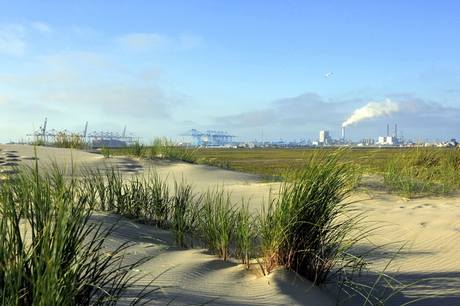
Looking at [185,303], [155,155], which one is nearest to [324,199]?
[185,303]

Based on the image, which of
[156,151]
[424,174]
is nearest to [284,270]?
[424,174]

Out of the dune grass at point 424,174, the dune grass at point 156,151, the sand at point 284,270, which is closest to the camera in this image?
the sand at point 284,270

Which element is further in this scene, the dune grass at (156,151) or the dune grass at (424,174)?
the dune grass at (156,151)

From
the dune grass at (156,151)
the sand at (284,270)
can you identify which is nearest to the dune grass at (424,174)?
the sand at (284,270)

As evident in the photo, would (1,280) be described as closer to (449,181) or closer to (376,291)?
(376,291)

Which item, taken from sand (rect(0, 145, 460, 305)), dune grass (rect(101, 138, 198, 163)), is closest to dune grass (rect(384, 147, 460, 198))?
sand (rect(0, 145, 460, 305))

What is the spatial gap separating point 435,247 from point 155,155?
1028 cm

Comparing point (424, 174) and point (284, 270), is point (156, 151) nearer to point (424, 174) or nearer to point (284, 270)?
point (424, 174)

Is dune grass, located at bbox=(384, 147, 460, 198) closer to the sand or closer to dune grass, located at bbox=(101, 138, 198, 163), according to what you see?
the sand

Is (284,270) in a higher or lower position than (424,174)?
lower

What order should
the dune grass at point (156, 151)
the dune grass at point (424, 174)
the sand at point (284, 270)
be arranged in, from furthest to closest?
1. the dune grass at point (156, 151)
2. the dune grass at point (424, 174)
3. the sand at point (284, 270)

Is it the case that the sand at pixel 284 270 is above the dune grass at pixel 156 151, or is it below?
below

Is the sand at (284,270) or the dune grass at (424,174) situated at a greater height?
the dune grass at (424,174)

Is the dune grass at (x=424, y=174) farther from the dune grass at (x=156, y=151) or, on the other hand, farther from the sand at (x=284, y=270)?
the dune grass at (x=156, y=151)
